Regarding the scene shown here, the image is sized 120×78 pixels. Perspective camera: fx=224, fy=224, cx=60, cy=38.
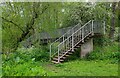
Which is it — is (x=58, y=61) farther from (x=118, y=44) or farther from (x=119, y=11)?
(x=119, y=11)

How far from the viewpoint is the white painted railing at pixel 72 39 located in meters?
11.5

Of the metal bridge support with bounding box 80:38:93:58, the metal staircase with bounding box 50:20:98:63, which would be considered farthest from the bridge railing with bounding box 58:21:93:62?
the metal bridge support with bounding box 80:38:93:58

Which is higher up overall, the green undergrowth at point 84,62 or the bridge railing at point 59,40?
the bridge railing at point 59,40

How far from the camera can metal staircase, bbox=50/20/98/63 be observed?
11.4m

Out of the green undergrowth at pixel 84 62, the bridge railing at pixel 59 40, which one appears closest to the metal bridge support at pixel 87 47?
the green undergrowth at pixel 84 62

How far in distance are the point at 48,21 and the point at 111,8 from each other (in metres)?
6.60

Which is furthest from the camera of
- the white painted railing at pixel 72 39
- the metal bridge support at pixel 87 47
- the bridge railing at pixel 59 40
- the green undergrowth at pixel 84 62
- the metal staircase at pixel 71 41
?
the metal bridge support at pixel 87 47

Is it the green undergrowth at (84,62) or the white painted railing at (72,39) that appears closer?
the green undergrowth at (84,62)

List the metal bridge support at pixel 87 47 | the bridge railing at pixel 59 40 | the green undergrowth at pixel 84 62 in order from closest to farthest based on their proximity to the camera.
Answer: the green undergrowth at pixel 84 62
the bridge railing at pixel 59 40
the metal bridge support at pixel 87 47

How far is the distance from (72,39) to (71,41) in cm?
34

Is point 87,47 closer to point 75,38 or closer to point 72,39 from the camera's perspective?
point 75,38

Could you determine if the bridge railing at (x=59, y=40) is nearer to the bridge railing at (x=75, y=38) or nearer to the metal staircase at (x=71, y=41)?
the metal staircase at (x=71, y=41)

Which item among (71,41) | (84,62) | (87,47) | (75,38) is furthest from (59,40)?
(84,62)

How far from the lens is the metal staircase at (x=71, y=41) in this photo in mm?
11355
